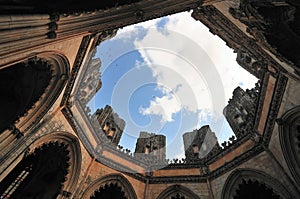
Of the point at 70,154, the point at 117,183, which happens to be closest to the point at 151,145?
the point at 117,183

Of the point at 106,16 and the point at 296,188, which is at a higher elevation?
the point at 106,16

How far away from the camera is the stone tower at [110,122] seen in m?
18.7

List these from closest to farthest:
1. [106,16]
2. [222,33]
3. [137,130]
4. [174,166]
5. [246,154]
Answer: [106,16] < [246,154] < [222,33] < [174,166] < [137,130]

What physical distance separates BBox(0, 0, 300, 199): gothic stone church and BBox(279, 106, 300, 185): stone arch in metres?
0.04

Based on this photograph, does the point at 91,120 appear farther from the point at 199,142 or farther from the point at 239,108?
the point at 239,108

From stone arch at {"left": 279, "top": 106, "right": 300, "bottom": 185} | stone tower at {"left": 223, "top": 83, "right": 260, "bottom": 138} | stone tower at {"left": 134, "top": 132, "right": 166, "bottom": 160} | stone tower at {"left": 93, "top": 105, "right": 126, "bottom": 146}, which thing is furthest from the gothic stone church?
stone tower at {"left": 93, "top": 105, "right": 126, "bottom": 146}

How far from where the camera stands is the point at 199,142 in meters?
22.2

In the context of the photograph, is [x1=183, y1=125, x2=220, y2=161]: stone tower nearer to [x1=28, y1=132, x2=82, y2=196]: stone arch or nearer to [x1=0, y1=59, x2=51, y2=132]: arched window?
[x1=28, y1=132, x2=82, y2=196]: stone arch

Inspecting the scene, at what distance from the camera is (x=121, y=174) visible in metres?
12.0

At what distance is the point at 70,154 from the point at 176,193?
229 inches

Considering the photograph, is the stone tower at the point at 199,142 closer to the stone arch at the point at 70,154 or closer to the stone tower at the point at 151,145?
the stone tower at the point at 151,145

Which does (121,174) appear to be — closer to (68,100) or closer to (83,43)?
(68,100)

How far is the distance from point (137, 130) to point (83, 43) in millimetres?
9921

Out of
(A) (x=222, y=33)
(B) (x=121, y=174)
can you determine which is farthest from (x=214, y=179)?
(A) (x=222, y=33)
